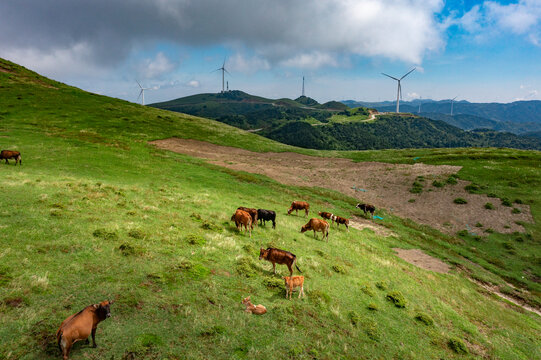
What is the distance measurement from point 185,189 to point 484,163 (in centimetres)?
6426

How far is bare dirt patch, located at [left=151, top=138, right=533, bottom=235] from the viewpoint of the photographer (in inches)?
1417

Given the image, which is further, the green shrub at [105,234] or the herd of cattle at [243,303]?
the green shrub at [105,234]

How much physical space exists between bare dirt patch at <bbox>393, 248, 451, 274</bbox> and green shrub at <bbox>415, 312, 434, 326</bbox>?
1090 cm

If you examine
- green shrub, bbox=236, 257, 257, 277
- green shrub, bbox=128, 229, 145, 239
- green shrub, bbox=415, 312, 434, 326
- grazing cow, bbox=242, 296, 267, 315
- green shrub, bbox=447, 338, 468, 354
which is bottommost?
green shrub, bbox=447, 338, 468, 354

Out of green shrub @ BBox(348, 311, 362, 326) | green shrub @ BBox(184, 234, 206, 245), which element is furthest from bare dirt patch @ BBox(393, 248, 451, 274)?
green shrub @ BBox(184, 234, 206, 245)

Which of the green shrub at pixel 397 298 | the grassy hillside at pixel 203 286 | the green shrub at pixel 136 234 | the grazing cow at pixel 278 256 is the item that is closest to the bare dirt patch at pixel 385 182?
the grassy hillside at pixel 203 286

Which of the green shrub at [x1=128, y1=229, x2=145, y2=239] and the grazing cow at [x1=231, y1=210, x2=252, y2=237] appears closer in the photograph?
the green shrub at [x1=128, y1=229, x2=145, y2=239]

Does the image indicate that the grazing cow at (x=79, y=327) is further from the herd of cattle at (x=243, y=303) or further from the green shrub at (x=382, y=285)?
the green shrub at (x=382, y=285)

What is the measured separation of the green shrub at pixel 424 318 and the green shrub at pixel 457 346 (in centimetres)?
121

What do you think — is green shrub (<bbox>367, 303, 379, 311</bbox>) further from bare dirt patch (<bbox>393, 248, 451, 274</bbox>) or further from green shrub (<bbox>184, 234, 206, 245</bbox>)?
bare dirt patch (<bbox>393, 248, 451, 274</bbox>)

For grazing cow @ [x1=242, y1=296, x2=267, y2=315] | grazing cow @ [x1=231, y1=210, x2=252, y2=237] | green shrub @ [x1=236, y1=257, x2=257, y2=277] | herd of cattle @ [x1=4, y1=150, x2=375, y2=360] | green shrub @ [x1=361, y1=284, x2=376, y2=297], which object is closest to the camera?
herd of cattle @ [x1=4, y1=150, x2=375, y2=360]

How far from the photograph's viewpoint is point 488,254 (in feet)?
95.6

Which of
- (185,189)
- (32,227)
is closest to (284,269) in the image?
(32,227)

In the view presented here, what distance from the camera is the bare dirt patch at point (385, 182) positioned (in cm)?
3600
